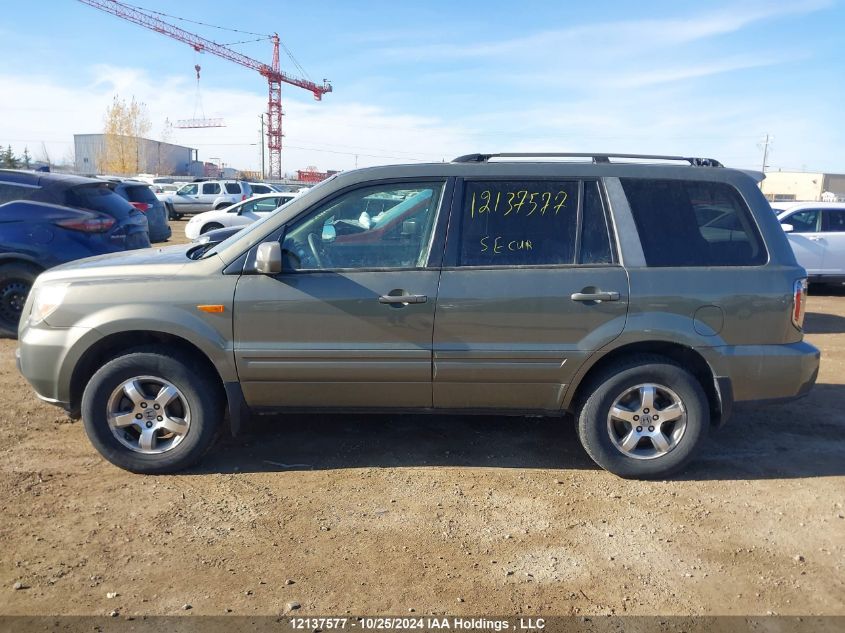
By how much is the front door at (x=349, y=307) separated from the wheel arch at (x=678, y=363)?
0.92 m

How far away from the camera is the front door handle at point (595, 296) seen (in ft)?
13.1

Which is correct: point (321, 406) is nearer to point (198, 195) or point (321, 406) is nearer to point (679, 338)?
point (679, 338)

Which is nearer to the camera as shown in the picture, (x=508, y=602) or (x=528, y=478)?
(x=508, y=602)

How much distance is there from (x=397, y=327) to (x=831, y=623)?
250cm

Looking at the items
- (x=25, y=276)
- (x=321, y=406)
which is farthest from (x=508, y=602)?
(x=25, y=276)

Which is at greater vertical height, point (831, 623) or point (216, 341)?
point (216, 341)

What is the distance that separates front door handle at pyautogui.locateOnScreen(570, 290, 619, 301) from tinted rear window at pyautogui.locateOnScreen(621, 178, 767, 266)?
0.32 m

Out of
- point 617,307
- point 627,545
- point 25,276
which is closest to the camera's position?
point 627,545

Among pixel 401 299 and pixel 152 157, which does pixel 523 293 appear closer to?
pixel 401 299

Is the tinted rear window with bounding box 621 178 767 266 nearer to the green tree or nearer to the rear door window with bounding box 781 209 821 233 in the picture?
the rear door window with bounding box 781 209 821 233

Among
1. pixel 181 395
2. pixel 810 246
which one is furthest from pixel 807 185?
pixel 181 395

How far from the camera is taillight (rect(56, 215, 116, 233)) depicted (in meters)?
7.16

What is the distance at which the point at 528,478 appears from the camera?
4.21 m

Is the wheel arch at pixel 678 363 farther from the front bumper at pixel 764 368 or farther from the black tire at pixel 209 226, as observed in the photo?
the black tire at pixel 209 226
